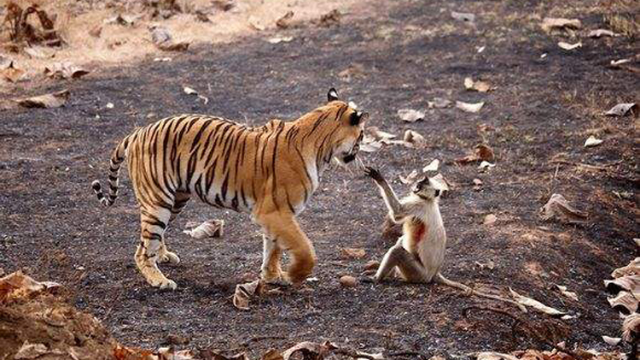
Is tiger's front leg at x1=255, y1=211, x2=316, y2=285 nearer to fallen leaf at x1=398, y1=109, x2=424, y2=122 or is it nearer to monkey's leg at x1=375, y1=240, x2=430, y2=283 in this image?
monkey's leg at x1=375, y1=240, x2=430, y2=283

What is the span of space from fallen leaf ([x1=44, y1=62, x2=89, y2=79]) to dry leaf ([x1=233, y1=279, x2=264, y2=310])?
5891 millimetres

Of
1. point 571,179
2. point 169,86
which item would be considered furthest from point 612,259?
point 169,86

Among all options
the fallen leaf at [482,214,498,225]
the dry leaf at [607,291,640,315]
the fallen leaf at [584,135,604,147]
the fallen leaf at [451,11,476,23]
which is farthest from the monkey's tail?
the fallen leaf at [451,11,476,23]

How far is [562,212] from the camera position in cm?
888

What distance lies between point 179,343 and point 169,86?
6512mm

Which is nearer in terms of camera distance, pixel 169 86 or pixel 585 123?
pixel 585 123

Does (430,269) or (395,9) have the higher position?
(430,269)

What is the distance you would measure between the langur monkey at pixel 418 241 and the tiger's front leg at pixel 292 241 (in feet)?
1.73

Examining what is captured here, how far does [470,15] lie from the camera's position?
1470 cm

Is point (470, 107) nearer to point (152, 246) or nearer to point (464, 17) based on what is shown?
point (464, 17)

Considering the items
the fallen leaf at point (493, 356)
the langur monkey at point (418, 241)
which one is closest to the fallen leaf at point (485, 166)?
the langur monkey at point (418, 241)

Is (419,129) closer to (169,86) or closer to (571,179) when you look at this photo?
(571,179)

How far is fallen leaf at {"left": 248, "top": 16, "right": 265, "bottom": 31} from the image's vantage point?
1434 centimetres

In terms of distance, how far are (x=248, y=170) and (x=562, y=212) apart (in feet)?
9.35
